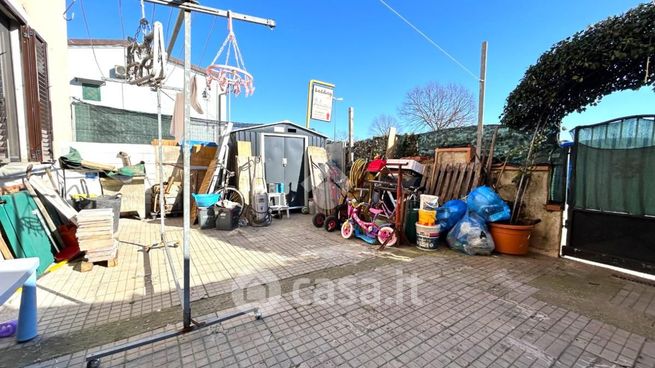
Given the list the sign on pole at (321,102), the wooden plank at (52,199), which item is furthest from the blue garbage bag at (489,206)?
the sign on pole at (321,102)

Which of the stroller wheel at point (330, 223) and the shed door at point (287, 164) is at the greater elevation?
the shed door at point (287, 164)

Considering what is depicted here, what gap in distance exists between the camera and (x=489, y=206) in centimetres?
427

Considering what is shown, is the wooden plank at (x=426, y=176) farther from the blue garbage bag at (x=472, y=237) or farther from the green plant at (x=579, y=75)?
the green plant at (x=579, y=75)

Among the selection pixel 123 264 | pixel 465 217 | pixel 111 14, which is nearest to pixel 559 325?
pixel 465 217

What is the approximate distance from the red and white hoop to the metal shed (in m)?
4.05

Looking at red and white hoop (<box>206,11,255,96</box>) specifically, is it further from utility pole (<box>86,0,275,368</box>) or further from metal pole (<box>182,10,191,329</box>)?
metal pole (<box>182,10,191,329</box>)

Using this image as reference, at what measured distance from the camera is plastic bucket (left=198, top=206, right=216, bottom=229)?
5406 mm

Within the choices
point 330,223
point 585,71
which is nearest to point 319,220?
point 330,223

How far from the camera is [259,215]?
5.75m

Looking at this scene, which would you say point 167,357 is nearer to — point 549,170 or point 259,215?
point 259,215

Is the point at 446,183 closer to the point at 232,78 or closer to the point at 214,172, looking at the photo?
the point at 232,78

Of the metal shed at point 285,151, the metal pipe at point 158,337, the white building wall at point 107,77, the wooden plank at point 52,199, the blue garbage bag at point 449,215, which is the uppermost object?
the white building wall at point 107,77

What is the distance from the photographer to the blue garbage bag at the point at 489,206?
425 centimetres

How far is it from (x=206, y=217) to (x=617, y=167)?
6.35 meters
